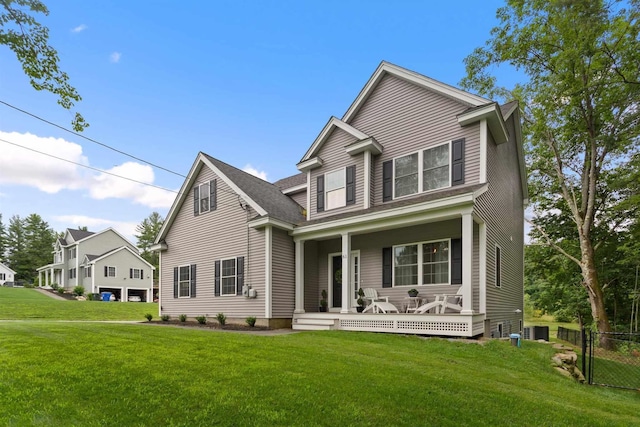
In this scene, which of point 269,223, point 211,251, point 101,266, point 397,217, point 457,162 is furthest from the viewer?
point 101,266

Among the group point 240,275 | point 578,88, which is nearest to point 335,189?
point 240,275

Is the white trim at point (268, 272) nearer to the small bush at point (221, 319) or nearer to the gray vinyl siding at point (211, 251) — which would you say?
the gray vinyl siding at point (211, 251)

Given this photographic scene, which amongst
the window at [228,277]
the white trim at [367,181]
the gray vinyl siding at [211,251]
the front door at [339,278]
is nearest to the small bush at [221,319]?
the gray vinyl siding at [211,251]

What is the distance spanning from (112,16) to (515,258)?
51.6 ft

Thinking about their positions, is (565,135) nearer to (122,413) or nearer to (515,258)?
(515,258)

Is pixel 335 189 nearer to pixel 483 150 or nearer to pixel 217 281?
pixel 483 150

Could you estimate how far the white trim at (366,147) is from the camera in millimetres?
12218

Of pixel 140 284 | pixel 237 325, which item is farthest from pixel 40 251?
pixel 237 325

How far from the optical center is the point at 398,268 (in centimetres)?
1195

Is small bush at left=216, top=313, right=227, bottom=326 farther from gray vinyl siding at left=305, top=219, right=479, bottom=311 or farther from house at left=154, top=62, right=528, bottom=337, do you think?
A: gray vinyl siding at left=305, top=219, right=479, bottom=311

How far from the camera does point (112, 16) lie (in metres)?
5.71

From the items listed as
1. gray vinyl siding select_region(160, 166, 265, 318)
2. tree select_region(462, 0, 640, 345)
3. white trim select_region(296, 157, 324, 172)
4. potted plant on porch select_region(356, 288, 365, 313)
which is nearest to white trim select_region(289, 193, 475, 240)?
gray vinyl siding select_region(160, 166, 265, 318)

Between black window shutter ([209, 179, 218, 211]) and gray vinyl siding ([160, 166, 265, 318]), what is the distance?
0.17 meters

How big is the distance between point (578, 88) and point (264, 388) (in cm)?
1609
